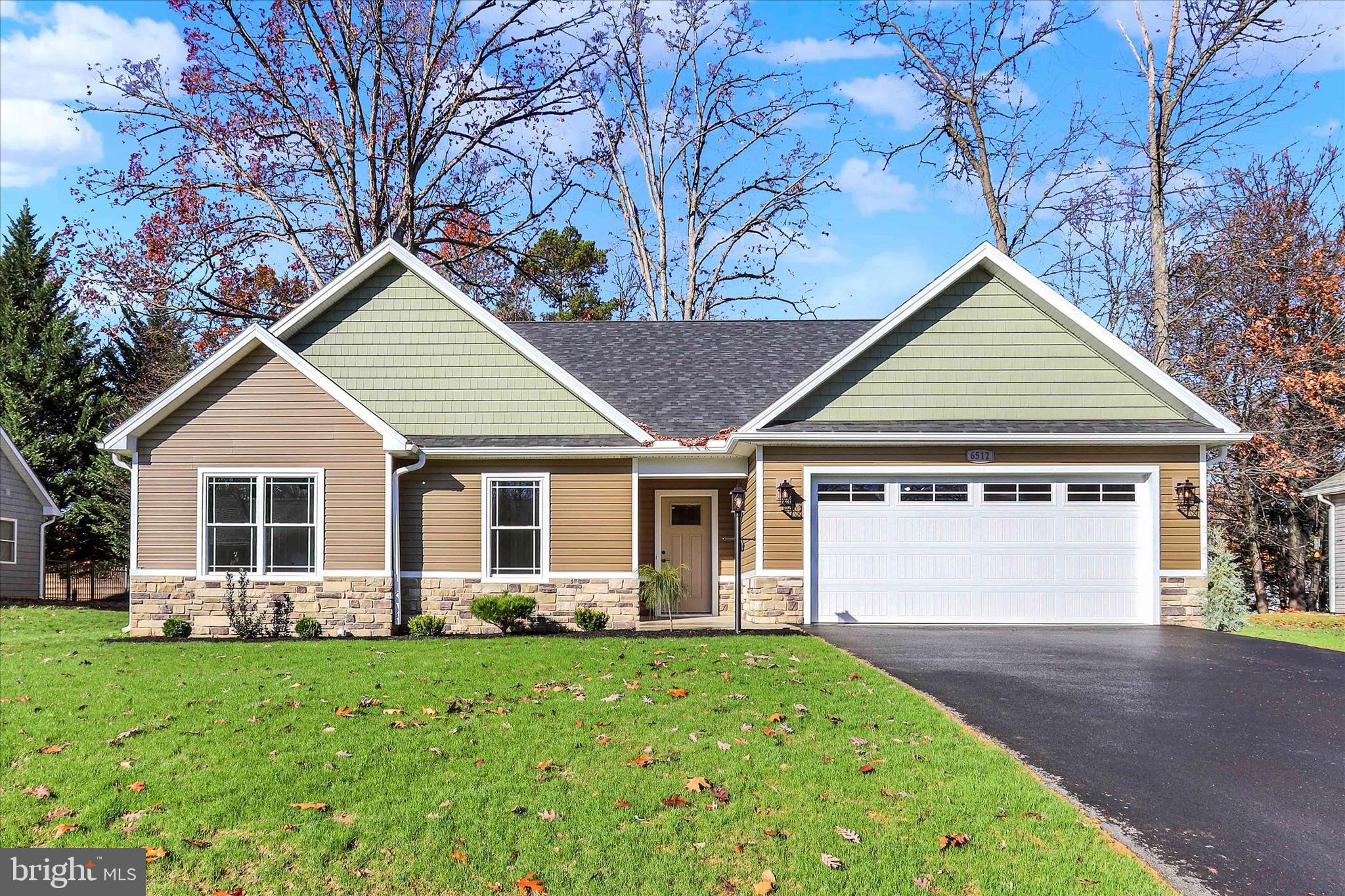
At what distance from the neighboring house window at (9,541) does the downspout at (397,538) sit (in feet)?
46.6

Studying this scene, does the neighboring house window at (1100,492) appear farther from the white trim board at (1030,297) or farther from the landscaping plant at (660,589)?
the landscaping plant at (660,589)

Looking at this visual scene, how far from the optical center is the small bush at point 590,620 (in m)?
14.0

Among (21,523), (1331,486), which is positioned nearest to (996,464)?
(1331,486)

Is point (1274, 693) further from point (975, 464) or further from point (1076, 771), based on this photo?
point (975, 464)

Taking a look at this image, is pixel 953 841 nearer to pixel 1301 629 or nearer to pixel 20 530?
pixel 1301 629

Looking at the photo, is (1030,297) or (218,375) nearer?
(218,375)

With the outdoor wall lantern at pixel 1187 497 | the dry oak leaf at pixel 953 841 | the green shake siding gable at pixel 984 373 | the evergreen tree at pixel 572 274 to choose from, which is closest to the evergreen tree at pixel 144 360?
the evergreen tree at pixel 572 274

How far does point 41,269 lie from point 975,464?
29.0 m

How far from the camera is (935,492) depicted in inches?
551

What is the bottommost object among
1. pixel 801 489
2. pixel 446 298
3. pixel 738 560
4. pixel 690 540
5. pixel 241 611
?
pixel 241 611

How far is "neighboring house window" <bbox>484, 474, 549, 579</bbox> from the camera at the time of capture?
1466cm

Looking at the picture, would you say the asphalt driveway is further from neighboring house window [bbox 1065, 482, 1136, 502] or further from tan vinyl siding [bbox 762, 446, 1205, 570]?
neighboring house window [bbox 1065, 482, 1136, 502]

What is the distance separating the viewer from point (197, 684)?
930 cm

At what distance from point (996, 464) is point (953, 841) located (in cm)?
956
